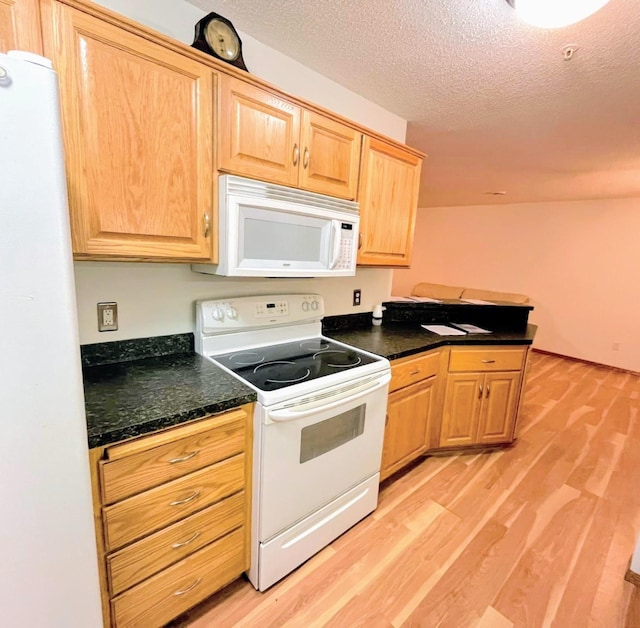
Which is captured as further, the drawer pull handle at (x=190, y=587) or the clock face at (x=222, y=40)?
the clock face at (x=222, y=40)

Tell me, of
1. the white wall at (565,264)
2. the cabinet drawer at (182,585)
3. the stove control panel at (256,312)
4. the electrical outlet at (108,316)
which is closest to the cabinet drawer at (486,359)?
the stove control panel at (256,312)

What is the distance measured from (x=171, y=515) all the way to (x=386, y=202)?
1.91m

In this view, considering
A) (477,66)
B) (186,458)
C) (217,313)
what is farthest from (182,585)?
(477,66)

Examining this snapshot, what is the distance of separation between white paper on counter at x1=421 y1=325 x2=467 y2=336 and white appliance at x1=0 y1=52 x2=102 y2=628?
7.06 feet

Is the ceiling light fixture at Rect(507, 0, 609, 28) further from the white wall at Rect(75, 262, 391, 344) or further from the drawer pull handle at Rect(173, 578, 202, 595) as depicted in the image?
the drawer pull handle at Rect(173, 578, 202, 595)

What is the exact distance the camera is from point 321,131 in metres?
1.68

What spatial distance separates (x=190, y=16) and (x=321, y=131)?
0.71 metres

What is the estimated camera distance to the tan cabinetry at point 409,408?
199cm

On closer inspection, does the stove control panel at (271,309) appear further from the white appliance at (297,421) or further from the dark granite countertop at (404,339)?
the dark granite countertop at (404,339)

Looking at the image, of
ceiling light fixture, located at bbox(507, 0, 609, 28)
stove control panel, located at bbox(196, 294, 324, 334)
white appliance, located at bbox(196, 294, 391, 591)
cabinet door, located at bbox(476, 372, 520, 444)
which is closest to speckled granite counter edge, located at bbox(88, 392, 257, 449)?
white appliance, located at bbox(196, 294, 391, 591)

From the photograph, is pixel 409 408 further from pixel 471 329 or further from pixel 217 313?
pixel 217 313

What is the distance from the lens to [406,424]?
2.12m

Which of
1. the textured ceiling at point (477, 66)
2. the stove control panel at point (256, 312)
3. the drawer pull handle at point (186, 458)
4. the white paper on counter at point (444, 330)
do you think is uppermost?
the textured ceiling at point (477, 66)

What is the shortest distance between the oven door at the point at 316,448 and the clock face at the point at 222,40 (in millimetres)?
1467
